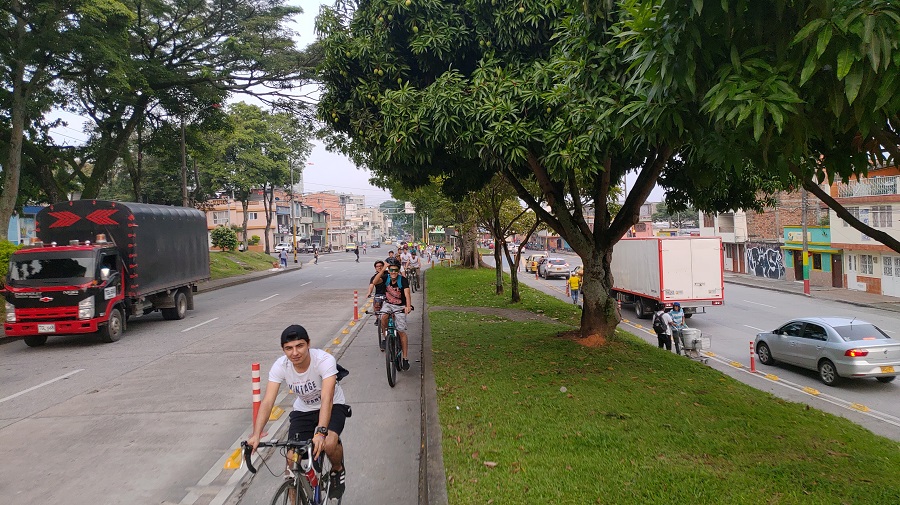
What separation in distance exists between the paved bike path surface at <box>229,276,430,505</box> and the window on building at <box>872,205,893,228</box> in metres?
29.6

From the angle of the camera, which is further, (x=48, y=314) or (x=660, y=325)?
(x=660, y=325)

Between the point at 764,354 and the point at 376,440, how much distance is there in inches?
490

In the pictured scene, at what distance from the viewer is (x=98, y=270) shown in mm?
13219

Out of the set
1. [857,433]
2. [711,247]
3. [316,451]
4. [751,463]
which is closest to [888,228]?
[711,247]

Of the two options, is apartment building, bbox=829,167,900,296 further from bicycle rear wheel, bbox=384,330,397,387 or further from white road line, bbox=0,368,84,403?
white road line, bbox=0,368,84,403

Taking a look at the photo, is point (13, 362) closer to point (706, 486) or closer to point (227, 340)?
point (227, 340)

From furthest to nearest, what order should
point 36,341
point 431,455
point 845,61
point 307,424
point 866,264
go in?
point 866,264
point 36,341
point 431,455
point 307,424
point 845,61

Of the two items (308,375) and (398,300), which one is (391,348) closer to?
(398,300)

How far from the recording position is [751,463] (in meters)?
5.29

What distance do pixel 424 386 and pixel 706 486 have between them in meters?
4.50

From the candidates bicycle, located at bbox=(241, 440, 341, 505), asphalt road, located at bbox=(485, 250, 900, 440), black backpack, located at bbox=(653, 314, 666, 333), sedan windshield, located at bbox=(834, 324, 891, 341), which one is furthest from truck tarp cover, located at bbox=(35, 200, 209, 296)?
sedan windshield, located at bbox=(834, 324, 891, 341)

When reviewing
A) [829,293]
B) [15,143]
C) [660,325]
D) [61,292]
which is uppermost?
[15,143]

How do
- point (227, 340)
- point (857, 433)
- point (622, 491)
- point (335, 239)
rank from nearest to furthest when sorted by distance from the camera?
point (622, 491), point (857, 433), point (227, 340), point (335, 239)

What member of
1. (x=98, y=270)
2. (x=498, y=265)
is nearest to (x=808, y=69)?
(x=98, y=270)
